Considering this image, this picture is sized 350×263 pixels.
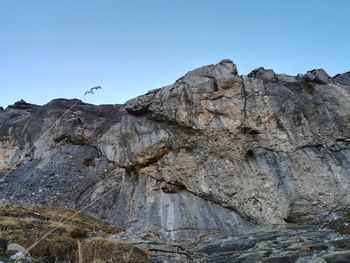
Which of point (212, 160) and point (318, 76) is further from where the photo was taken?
point (318, 76)

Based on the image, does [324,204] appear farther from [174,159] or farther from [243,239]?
[174,159]

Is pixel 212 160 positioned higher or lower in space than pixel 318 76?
lower

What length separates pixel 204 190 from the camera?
2034 cm

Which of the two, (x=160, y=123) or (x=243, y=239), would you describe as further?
(x=160, y=123)

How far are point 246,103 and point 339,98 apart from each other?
6.31m

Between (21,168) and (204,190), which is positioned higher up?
(21,168)

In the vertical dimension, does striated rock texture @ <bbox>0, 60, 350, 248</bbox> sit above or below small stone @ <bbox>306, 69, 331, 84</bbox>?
below

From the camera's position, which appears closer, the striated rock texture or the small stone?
the striated rock texture

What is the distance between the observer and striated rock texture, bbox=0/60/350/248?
62.1ft

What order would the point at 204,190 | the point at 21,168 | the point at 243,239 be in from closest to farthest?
1. the point at 243,239
2. the point at 204,190
3. the point at 21,168

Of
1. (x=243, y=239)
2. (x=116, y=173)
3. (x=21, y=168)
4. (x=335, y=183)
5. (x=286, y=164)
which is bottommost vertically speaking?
(x=243, y=239)

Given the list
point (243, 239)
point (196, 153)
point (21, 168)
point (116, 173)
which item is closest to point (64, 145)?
point (21, 168)

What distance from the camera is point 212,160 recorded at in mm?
21609

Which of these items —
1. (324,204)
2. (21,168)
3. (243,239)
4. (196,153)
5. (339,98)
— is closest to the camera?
(243,239)
